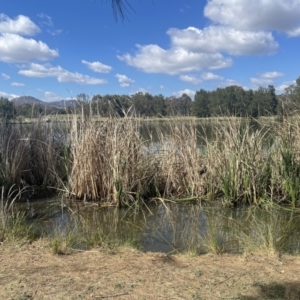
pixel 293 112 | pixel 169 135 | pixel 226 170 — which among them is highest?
pixel 293 112

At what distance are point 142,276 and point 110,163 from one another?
3721 mm

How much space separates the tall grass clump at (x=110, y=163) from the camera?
6.83 metres

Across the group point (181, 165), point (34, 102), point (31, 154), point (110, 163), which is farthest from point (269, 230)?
point (34, 102)

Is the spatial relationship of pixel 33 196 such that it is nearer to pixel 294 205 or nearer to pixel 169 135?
pixel 169 135

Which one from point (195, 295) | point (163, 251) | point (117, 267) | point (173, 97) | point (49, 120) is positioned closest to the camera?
point (195, 295)

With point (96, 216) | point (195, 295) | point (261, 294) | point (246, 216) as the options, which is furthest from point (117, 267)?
point (246, 216)

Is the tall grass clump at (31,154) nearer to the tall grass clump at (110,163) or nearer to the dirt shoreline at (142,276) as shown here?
the tall grass clump at (110,163)

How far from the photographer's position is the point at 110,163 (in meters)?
6.87

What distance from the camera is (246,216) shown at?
20.3 ft

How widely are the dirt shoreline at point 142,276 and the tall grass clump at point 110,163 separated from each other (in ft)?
9.14

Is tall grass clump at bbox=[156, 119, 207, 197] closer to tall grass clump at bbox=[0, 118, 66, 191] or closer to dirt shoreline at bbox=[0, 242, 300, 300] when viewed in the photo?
tall grass clump at bbox=[0, 118, 66, 191]

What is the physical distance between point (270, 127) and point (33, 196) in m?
5.09

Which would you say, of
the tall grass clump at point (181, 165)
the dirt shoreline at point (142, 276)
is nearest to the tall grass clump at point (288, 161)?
the tall grass clump at point (181, 165)

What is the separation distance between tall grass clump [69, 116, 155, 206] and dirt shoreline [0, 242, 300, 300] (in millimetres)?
2785
